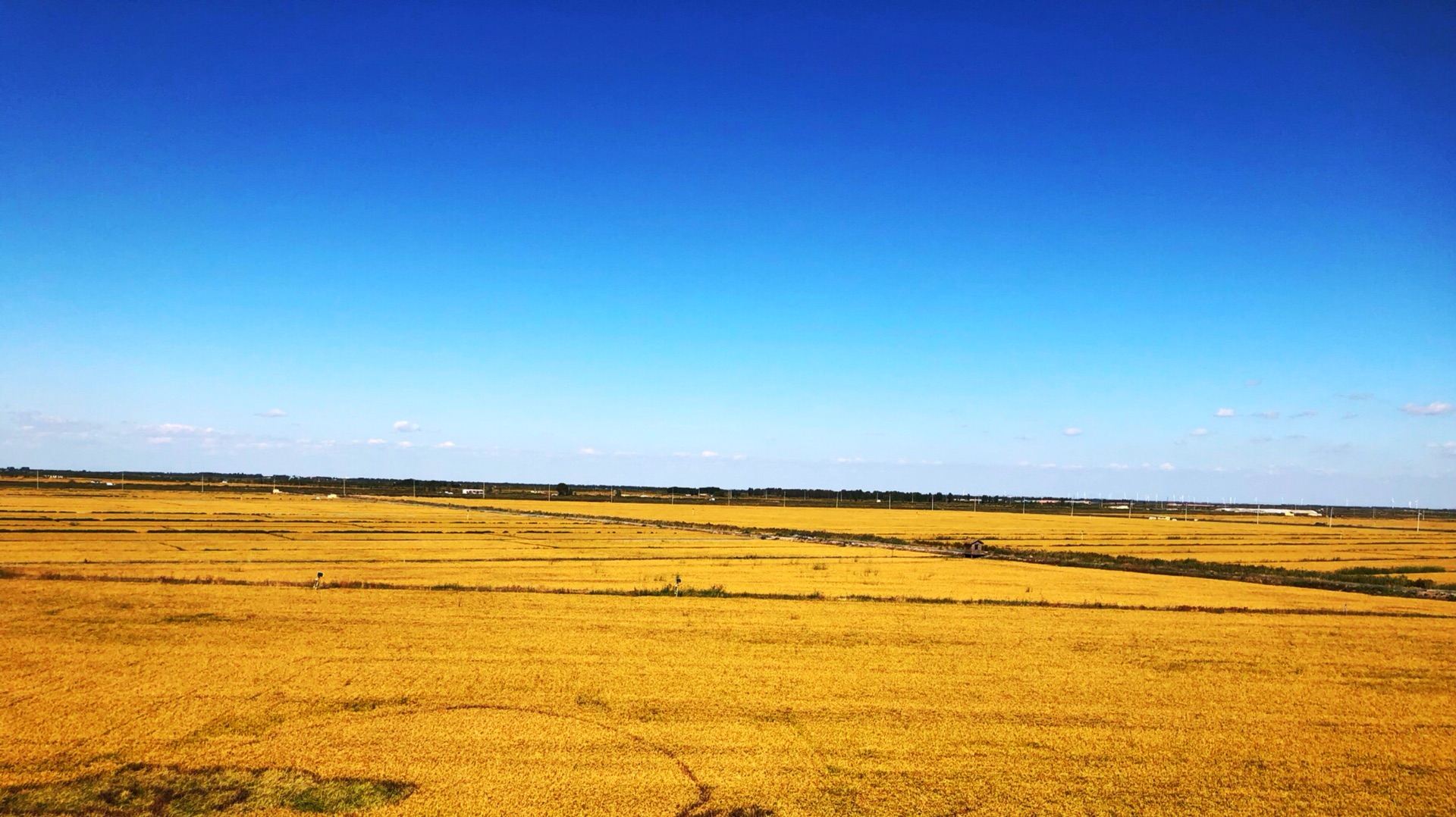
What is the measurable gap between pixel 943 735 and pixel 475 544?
38147 mm

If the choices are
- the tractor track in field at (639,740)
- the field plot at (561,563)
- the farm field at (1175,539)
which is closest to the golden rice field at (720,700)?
the tractor track in field at (639,740)

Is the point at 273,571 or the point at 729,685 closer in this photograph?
the point at 729,685

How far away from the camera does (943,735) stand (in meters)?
11.6

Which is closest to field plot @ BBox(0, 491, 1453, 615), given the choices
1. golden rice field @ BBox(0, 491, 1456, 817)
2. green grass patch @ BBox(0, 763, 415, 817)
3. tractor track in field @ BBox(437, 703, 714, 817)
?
golden rice field @ BBox(0, 491, 1456, 817)

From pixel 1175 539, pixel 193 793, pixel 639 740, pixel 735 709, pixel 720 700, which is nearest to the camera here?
pixel 193 793

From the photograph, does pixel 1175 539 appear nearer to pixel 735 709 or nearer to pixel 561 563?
pixel 561 563

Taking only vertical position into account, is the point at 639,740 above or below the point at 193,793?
above

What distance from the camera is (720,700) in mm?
13078

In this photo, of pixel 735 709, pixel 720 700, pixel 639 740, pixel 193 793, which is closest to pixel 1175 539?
pixel 720 700

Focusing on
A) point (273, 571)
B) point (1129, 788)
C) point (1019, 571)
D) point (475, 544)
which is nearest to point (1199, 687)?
point (1129, 788)

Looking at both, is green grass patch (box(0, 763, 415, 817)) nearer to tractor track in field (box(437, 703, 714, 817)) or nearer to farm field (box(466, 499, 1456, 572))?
tractor track in field (box(437, 703, 714, 817))

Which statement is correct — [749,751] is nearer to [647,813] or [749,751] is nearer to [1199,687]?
[647,813]

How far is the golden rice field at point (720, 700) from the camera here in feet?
31.7

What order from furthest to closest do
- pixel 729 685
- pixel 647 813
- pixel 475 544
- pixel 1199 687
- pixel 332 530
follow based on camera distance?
pixel 332 530, pixel 475 544, pixel 1199 687, pixel 729 685, pixel 647 813
